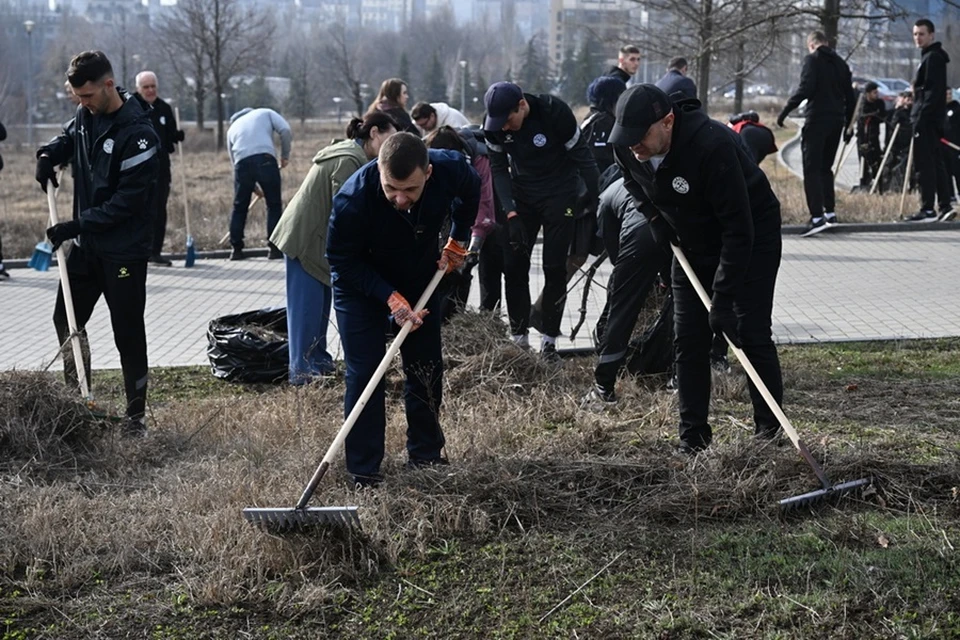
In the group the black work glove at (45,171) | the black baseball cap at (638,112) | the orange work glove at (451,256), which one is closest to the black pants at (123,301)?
the black work glove at (45,171)

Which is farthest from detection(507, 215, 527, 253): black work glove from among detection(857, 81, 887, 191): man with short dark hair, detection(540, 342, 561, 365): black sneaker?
detection(857, 81, 887, 191): man with short dark hair

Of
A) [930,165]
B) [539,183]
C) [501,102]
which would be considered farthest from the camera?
[930,165]

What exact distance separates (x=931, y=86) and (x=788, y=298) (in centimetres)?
440

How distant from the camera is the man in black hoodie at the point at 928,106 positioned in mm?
13047

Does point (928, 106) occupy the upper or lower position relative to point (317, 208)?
upper

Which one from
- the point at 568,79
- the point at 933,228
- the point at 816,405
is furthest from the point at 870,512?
the point at 568,79

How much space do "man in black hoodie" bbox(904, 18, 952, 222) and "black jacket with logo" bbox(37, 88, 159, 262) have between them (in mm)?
9399

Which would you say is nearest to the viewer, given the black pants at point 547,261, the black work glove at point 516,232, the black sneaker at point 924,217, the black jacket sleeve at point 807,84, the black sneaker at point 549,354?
the black sneaker at point 549,354

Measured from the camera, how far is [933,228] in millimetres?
13867

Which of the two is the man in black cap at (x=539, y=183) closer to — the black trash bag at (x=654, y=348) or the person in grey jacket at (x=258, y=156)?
the black trash bag at (x=654, y=348)

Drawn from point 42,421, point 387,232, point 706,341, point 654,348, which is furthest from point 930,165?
point 42,421

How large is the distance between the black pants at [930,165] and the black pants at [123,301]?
381 inches

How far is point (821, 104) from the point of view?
42.1 ft

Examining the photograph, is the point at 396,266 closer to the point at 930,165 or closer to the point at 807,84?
the point at 807,84
